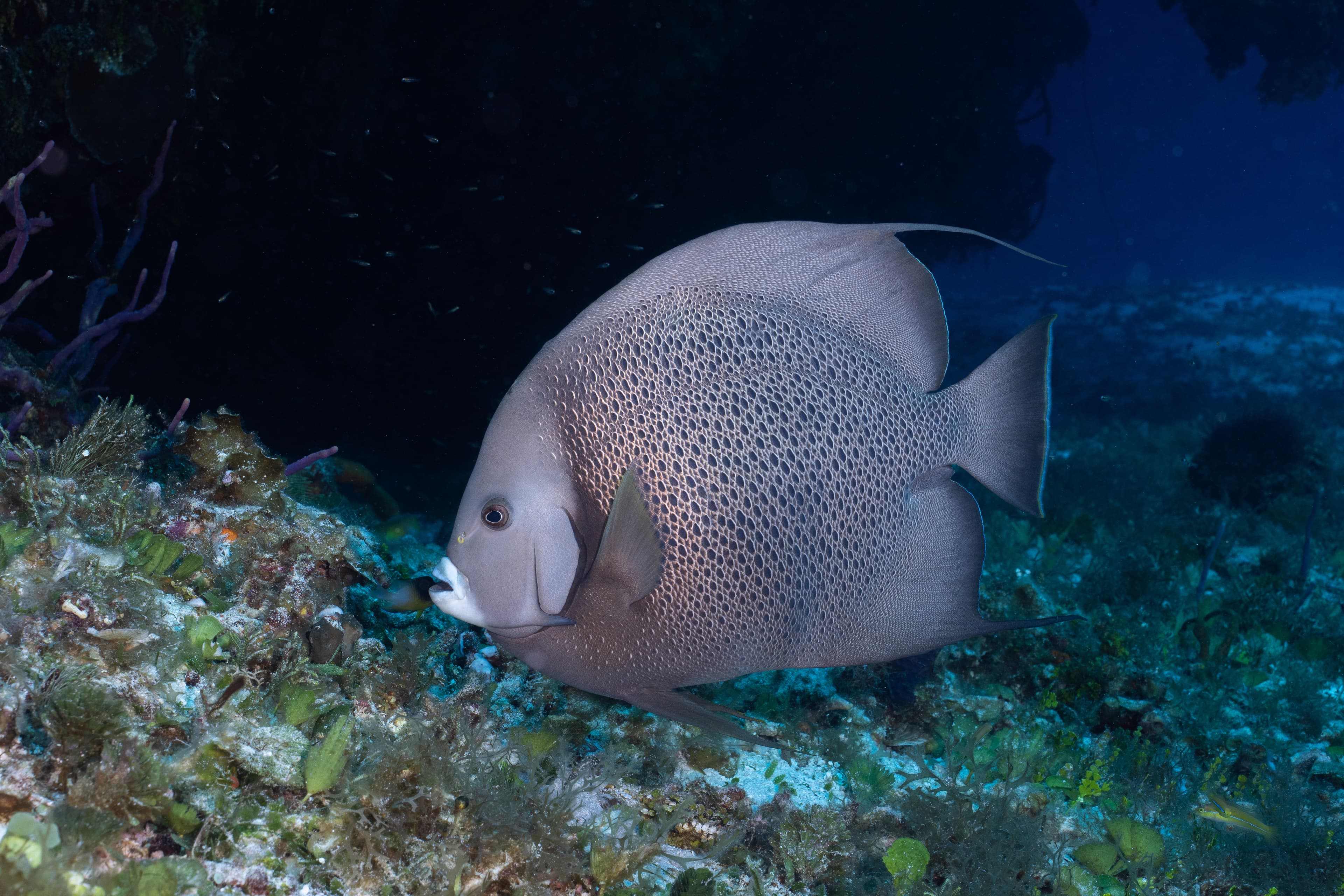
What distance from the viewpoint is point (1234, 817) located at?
236cm

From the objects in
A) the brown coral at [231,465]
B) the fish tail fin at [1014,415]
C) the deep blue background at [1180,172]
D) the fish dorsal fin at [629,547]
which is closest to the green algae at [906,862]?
the fish tail fin at [1014,415]

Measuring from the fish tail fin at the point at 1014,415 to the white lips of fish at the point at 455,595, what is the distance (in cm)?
136

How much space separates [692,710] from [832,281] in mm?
1195

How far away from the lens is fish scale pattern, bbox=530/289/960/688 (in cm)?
152

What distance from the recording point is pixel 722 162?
10.3 meters

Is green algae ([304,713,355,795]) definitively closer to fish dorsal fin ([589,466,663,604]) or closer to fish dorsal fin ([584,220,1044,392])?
fish dorsal fin ([589,466,663,604])

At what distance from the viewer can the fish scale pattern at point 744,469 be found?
60.0 inches

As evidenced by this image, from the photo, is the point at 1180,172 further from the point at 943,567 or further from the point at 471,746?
the point at 471,746

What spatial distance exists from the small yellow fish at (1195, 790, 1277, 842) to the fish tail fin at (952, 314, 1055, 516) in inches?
62.6

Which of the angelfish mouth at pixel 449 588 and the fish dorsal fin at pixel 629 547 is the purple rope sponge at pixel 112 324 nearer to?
the angelfish mouth at pixel 449 588

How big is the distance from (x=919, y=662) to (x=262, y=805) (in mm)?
Answer: 2460

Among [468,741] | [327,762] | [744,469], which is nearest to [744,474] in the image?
[744,469]

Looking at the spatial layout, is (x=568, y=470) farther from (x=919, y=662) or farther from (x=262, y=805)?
(x=919, y=662)

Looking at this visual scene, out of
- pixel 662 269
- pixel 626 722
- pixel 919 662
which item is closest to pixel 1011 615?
pixel 919 662
